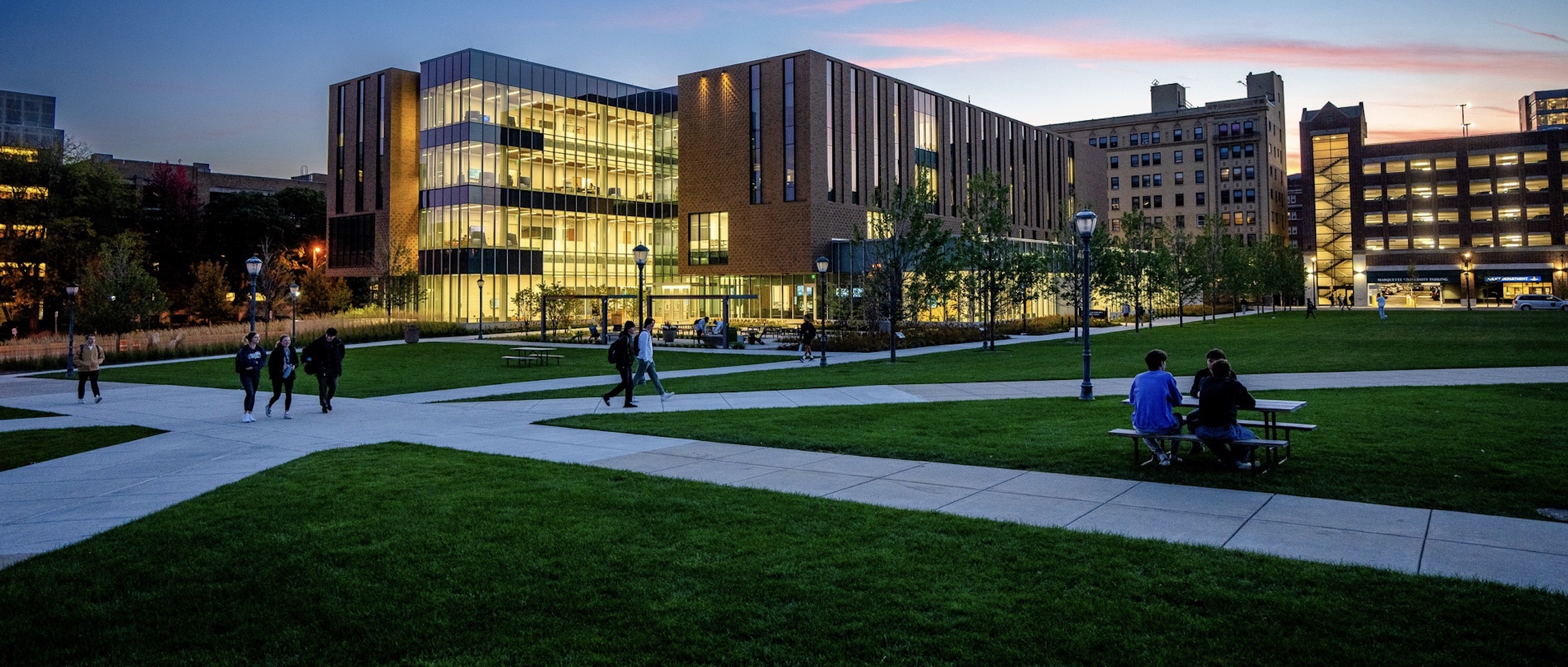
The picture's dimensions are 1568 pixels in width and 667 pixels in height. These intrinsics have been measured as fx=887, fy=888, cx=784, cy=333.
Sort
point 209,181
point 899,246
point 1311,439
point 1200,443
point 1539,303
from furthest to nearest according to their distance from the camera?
point 209,181 < point 1539,303 < point 899,246 < point 1311,439 < point 1200,443

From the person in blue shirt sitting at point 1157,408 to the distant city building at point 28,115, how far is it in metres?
121

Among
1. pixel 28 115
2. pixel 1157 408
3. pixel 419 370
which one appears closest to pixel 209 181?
pixel 28 115

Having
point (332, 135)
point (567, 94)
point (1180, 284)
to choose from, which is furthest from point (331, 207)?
point (1180, 284)

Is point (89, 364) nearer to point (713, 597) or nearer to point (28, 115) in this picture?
point (713, 597)

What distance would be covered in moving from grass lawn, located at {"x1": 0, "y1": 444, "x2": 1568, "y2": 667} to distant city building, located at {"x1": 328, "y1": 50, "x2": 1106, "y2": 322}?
2049 inches

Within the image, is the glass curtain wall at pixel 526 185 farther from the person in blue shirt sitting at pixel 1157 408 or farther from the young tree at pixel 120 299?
the person in blue shirt sitting at pixel 1157 408

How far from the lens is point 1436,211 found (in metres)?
108

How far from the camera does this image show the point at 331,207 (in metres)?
75.8

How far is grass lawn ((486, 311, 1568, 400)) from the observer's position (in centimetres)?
2377

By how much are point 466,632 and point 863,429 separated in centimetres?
935

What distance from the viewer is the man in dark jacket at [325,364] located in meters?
18.0

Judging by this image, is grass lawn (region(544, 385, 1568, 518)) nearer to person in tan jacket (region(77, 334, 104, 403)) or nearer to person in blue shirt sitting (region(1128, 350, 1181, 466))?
person in blue shirt sitting (region(1128, 350, 1181, 466))

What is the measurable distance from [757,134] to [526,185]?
1847cm

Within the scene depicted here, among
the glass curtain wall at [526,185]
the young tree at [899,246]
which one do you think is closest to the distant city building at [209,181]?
the glass curtain wall at [526,185]
